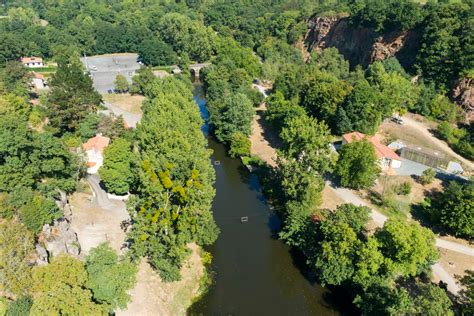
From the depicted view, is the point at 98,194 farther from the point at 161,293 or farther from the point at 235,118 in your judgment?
the point at 235,118

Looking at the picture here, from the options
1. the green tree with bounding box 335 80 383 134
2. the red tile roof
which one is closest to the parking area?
the green tree with bounding box 335 80 383 134

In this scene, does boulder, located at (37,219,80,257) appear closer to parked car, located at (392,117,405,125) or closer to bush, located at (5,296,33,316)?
→ bush, located at (5,296,33,316)

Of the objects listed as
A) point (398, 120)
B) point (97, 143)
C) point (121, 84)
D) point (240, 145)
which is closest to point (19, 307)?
point (97, 143)

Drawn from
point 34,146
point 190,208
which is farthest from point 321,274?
point 34,146

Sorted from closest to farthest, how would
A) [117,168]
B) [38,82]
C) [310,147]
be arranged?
[310,147], [117,168], [38,82]

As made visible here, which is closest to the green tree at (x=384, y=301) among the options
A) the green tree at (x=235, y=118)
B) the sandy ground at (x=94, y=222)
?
the sandy ground at (x=94, y=222)
